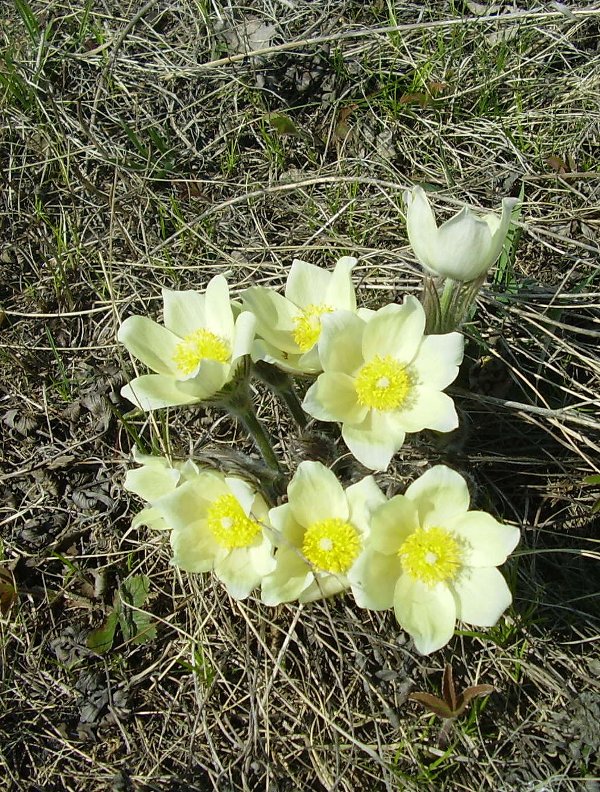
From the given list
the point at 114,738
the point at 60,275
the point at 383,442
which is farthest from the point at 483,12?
the point at 114,738

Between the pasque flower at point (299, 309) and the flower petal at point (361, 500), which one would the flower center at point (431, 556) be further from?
the pasque flower at point (299, 309)

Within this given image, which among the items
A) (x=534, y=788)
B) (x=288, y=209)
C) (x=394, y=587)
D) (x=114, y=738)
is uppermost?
(x=288, y=209)

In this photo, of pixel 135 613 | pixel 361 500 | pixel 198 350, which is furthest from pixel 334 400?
pixel 135 613

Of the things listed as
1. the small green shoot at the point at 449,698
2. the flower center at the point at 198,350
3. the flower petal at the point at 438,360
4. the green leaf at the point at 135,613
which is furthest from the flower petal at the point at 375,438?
the green leaf at the point at 135,613

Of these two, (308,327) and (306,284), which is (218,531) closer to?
(308,327)

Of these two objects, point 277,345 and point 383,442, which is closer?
point 383,442

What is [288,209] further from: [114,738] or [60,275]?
[114,738]
